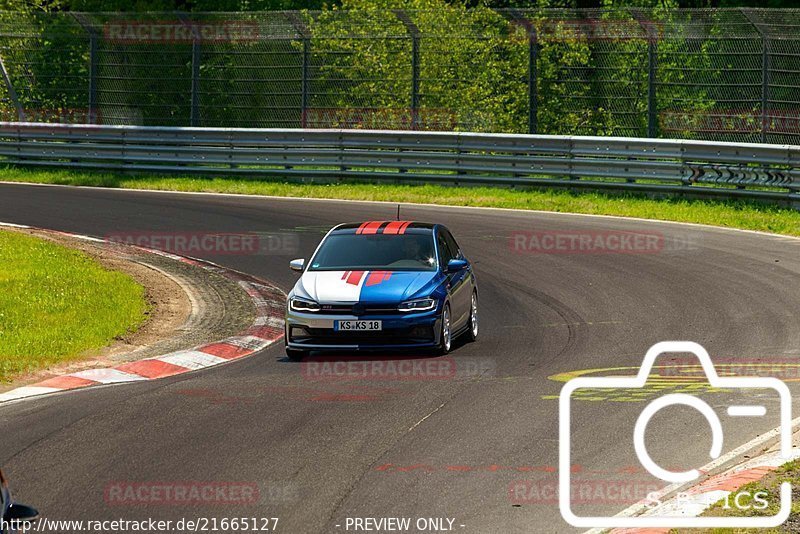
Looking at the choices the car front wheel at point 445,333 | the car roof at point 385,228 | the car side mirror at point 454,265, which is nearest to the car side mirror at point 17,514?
the car front wheel at point 445,333

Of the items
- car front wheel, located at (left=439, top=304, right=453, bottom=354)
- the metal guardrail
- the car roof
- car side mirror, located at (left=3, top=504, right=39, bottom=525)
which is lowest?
car front wheel, located at (left=439, top=304, right=453, bottom=354)

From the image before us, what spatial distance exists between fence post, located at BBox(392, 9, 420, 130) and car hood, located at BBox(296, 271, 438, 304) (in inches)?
640

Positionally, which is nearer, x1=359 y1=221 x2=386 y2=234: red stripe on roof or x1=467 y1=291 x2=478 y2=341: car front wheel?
x1=467 y1=291 x2=478 y2=341: car front wheel

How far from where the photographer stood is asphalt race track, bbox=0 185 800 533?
7.82 metres

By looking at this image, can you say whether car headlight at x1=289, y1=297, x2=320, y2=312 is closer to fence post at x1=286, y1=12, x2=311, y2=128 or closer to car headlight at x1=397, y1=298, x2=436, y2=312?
car headlight at x1=397, y1=298, x2=436, y2=312

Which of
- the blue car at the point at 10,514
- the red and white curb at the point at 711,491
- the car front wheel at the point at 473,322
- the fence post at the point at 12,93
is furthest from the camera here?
the fence post at the point at 12,93

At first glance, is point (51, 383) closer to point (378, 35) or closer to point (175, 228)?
point (175, 228)

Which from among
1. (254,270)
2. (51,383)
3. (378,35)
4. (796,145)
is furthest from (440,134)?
(51,383)

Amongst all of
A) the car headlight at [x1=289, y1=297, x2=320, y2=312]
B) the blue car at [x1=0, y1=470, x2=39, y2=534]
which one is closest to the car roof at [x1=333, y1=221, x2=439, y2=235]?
the car headlight at [x1=289, y1=297, x2=320, y2=312]

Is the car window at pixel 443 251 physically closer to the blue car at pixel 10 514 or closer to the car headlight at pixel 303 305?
the car headlight at pixel 303 305

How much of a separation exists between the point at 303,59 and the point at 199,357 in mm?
17794

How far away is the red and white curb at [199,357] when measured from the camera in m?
11.8

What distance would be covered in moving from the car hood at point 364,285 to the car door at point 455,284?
288 mm

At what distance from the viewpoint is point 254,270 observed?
1838 cm
